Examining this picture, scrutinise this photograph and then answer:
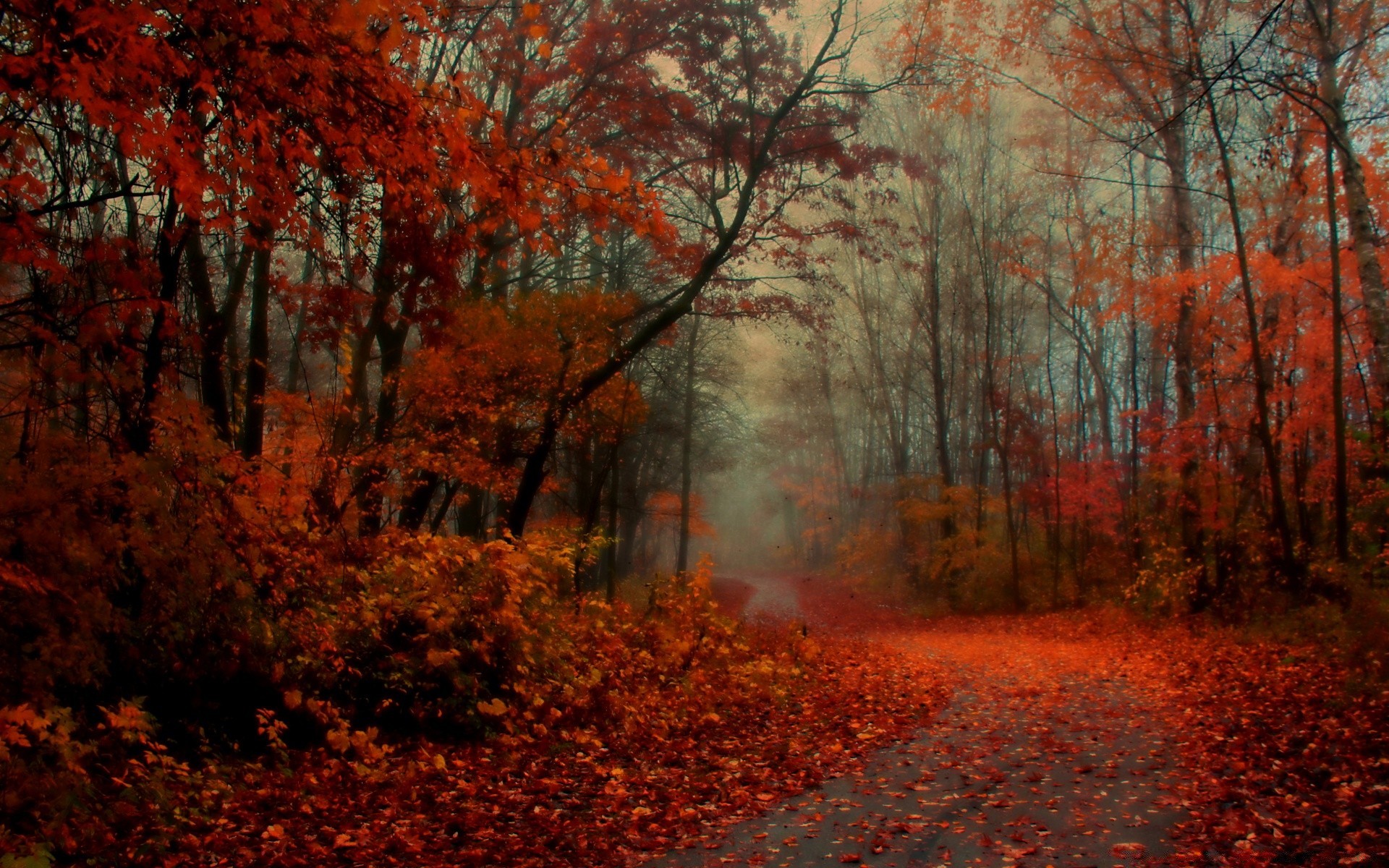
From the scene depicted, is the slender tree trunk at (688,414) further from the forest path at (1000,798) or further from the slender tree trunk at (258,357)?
the forest path at (1000,798)

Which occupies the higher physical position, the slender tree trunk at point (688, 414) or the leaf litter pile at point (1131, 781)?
the slender tree trunk at point (688, 414)

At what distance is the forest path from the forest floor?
0.05 ft

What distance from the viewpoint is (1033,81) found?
583 inches

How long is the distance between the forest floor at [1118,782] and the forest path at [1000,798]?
0.05 ft

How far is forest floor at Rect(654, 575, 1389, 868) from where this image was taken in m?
4.28

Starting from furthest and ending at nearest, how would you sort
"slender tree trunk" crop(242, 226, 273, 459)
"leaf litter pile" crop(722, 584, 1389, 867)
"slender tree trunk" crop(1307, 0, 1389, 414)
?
1. "slender tree trunk" crop(242, 226, 273, 459)
2. "slender tree trunk" crop(1307, 0, 1389, 414)
3. "leaf litter pile" crop(722, 584, 1389, 867)

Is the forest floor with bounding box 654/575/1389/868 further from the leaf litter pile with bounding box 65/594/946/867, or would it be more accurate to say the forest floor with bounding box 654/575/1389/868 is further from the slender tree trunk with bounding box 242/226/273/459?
the slender tree trunk with bounding box 242/226/273/459

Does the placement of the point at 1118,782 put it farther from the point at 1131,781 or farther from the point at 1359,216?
the point at 1359,216

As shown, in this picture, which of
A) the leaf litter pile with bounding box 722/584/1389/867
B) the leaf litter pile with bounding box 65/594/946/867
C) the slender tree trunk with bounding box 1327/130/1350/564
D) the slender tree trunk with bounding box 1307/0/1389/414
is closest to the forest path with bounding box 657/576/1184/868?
the leaf litter pile with bounding box 722/584/1389/867

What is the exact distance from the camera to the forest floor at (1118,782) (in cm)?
428

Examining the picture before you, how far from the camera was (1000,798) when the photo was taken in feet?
17.3

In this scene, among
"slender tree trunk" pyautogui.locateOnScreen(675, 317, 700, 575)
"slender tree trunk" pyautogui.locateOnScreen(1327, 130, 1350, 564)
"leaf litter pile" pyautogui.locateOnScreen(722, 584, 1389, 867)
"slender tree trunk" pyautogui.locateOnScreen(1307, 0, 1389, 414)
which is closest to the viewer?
"leaf litter pile" pyautogui.locateOnScreen(722, 584, 1389, 867)

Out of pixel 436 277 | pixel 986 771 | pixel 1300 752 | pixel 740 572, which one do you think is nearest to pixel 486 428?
pixel 436 277

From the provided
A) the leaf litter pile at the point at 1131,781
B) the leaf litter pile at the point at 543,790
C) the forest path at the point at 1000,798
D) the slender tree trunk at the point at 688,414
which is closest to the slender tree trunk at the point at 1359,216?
the leaf litter pile at the point at 1131,781
